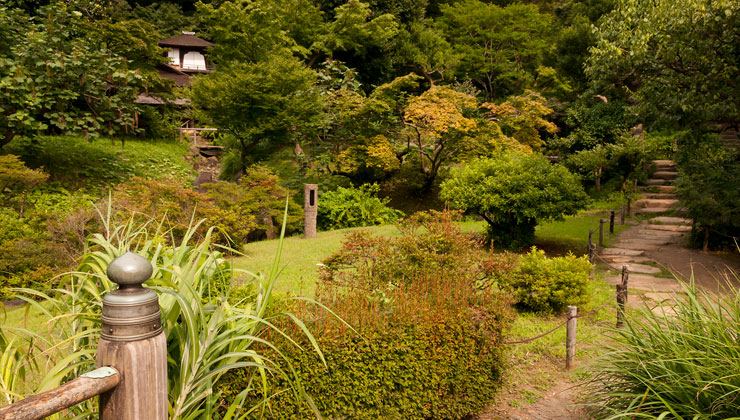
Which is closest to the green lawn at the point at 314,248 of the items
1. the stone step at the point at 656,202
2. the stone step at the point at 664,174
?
the stone step at the point at 656,202

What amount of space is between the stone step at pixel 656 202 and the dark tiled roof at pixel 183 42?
27.7m

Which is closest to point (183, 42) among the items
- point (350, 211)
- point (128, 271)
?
point (350, 211)

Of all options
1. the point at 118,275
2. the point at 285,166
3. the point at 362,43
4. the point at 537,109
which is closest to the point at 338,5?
the point at 362,43

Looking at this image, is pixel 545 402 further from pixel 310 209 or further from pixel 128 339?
pixel 310 209

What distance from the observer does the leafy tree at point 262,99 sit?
15609mm

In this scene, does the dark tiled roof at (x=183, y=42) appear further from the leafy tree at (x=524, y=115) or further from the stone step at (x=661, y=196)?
the stone step at (x=661, y=196)

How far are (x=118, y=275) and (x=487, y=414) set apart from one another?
3.47m

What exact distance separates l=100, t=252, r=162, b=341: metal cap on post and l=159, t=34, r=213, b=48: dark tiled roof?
32.8 meters

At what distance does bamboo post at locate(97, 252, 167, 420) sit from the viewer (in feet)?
4.95

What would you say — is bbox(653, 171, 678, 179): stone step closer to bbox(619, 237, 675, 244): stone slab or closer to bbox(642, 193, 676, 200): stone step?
bbox(642, 193, 676, 200): stone step

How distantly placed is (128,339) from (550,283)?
585 centimetres

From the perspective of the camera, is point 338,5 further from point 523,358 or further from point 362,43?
point 523,358

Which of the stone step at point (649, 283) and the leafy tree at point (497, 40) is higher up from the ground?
the leafy tree at point (497, 40)

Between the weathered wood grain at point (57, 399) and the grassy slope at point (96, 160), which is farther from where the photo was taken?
the grassy slope at point (96, 160)
